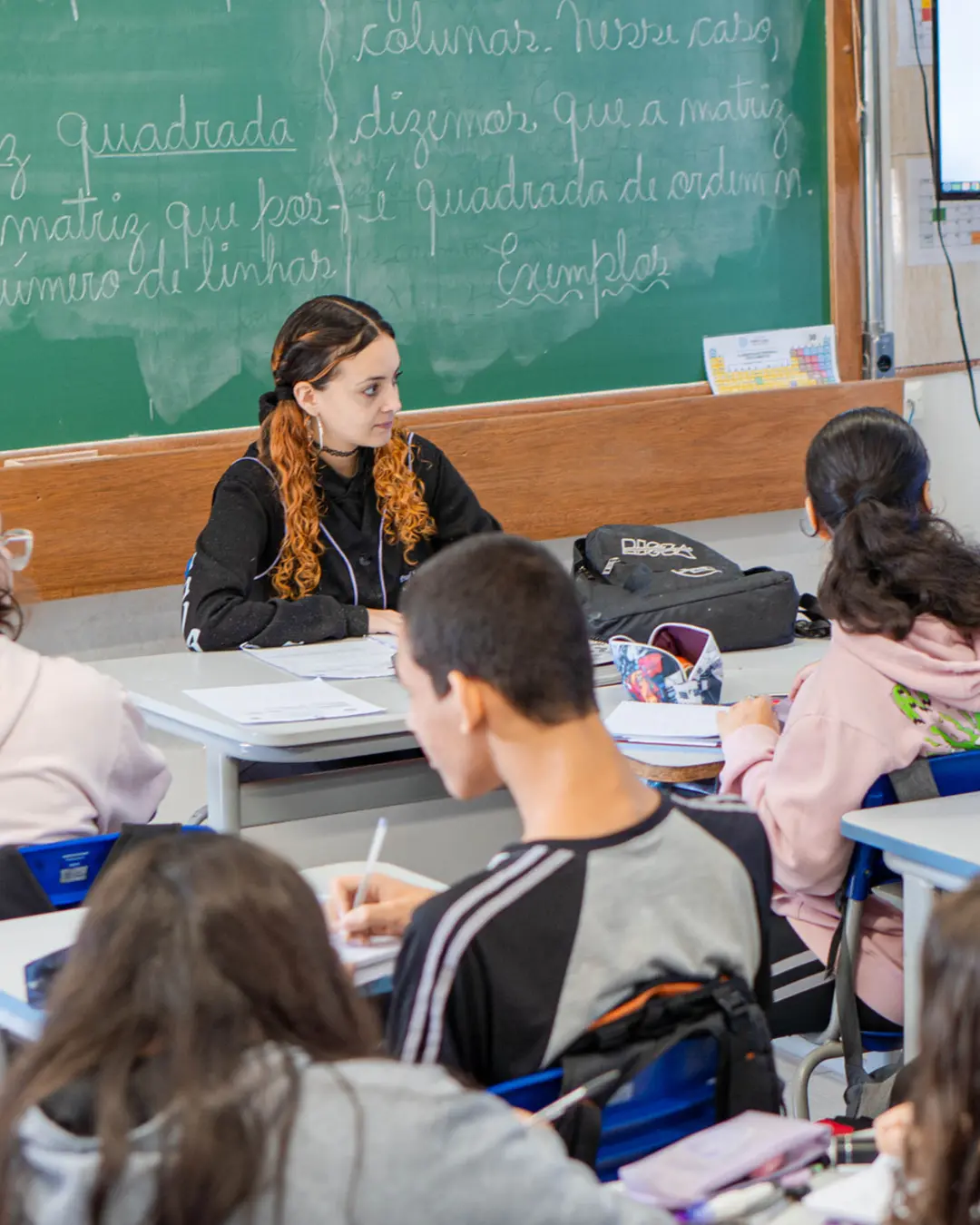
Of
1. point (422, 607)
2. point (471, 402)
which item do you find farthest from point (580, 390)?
point (422, 607)

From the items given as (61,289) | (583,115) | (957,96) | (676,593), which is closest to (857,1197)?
(676,593)

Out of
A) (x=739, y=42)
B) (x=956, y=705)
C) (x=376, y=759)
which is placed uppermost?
(x=739, y=42)

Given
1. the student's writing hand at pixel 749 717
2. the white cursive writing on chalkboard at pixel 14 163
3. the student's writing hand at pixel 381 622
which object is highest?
the white cursive writing on chalkboard at pixel 14 163

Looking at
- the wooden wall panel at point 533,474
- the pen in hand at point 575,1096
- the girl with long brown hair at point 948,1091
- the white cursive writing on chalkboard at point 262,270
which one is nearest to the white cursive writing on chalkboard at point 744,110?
the wooden wall panel at point 533,474

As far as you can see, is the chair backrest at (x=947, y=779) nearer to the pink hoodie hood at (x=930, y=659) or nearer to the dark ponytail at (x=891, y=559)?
the pink hoodie hood at (x=930, y=659)

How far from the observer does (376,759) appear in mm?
3146

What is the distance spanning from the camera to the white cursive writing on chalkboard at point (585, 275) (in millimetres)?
4316

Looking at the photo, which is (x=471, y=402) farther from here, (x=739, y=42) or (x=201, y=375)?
(x=739, y=42)

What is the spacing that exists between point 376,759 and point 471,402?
1450 millimetres

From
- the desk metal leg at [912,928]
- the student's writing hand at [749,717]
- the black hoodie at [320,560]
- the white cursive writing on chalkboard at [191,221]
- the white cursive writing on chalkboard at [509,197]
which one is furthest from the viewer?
the white cursive writing on chalkboard at [509,197]

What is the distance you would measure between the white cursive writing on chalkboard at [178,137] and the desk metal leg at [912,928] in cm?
258

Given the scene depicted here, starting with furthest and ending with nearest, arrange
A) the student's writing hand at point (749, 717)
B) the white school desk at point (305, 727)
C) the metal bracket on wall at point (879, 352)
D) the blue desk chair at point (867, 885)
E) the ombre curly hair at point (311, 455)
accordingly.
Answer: the metal bracket on wall at point (879, 352) < the ombre curly hair at point (311, 455) < the white school desk at point (305, 727) < the student's writing hand at point (749, 717) < the blue desk chair at point (867, 885)

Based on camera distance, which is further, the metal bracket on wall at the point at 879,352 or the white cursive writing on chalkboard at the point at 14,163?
the metal bracket on wall at the point at 879,352

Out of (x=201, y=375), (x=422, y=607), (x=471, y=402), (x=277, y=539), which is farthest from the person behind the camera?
(x=471, y=402)
